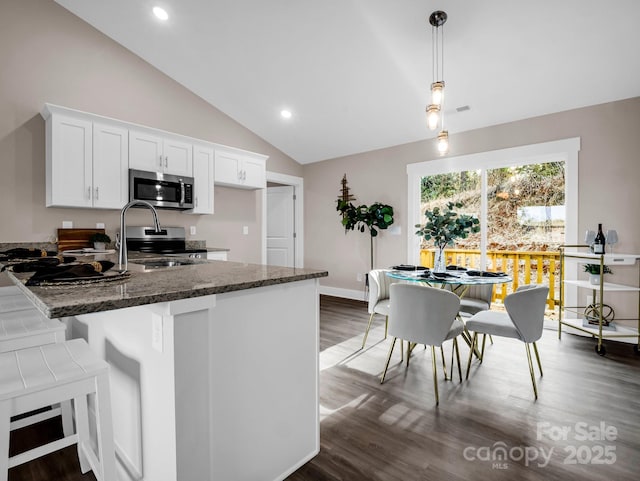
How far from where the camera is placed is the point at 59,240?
3342mm

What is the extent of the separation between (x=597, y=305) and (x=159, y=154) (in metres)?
5.04

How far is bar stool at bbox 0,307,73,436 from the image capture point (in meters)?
1.48

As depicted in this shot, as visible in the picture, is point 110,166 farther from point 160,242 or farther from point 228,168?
point 228,168

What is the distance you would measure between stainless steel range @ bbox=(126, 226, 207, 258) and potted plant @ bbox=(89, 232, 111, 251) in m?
0.29

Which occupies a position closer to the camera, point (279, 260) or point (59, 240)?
point (59, 240)

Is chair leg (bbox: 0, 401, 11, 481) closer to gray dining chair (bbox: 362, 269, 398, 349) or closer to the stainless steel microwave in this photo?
gray dining chair (bbox: 362, 269, 398, 349)

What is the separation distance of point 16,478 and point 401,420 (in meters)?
1.98

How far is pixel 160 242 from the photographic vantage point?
4016mm

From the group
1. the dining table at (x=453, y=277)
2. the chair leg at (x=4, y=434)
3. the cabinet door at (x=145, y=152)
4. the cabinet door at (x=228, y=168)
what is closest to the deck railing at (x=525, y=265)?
the dining table at (x=453, y=277)

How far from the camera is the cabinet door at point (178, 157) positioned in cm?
381

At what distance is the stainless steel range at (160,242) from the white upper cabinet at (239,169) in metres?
0.89

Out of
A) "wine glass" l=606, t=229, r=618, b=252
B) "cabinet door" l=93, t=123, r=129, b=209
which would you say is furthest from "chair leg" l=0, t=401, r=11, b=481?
"wine glass" l=606, t=229, r=618, b=252

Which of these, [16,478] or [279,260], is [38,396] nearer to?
[16,478]

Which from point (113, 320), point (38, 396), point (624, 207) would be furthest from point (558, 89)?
point (38, 396)
